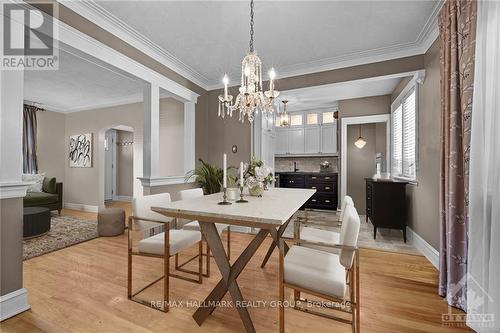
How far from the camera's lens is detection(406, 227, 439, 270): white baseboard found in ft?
8.18

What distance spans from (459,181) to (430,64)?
1.73 meters

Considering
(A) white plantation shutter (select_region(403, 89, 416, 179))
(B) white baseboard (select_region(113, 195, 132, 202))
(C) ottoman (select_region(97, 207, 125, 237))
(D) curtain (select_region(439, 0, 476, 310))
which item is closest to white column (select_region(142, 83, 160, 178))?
(C) ottoman (select_region(97, 207, 125, 237))

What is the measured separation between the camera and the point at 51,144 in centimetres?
572

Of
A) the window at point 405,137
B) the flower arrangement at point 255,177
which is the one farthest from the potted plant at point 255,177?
the window at point 405,137

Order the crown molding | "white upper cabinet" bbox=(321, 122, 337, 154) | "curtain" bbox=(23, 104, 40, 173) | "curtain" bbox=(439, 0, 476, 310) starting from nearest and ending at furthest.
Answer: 1. "curtain" bbox=(439, 0, 476, 310)
2. the crown molding
3. "curtain" bbox=(23, 104, 40, 173)
4. "white upper cabinet" bbox=(321, 122, 337, 154)

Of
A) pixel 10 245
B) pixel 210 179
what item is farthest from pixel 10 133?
pixel 210 179

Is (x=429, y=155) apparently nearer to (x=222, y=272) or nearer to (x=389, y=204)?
(x=389, y=204)

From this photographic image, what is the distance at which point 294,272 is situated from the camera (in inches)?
52.2

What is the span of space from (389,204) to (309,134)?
313 cm

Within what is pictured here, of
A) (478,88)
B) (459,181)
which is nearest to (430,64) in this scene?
(478,88)

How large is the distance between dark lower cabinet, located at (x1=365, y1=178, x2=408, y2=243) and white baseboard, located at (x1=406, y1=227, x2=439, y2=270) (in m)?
0.13

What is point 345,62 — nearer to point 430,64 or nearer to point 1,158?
point 430,64

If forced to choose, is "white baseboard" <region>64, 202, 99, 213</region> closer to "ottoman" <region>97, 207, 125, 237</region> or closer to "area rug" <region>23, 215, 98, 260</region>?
"area rug" <region>23, 215, 98, 260</region>

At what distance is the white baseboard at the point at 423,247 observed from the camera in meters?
2.49
